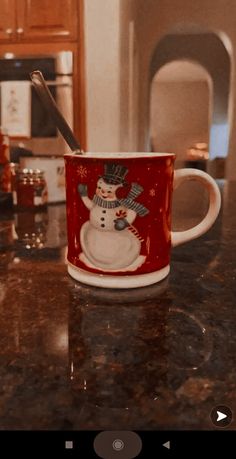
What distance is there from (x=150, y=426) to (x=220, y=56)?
4261 mm

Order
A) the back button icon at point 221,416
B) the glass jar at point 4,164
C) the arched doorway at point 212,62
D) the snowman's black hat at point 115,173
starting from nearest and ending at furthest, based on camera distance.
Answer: the back button icon at point 221,416 < the snowman's black hat at point 115,173 < the glass jar at point 4,164 < the arched doorway at point 212,62

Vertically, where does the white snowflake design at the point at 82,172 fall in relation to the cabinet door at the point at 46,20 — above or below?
below

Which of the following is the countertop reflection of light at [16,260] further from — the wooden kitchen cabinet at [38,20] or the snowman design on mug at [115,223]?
the wooden kitchen cabinet at [38,20]

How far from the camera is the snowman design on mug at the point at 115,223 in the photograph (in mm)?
400

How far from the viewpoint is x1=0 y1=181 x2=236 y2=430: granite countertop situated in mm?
219

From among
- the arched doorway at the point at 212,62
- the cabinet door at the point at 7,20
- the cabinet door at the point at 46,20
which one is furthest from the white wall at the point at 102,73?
the arched doorway at the point at 212,62

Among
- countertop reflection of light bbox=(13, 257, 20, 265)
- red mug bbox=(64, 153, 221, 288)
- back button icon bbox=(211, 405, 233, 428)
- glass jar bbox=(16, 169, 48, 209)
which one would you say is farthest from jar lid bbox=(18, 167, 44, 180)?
back button icon bbox=(211, 405, 233, 428)

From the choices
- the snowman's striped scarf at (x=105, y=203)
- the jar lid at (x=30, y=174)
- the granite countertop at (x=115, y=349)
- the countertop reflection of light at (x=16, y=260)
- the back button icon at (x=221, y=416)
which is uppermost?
the snowman's striped scarf at (x=105, y=203)

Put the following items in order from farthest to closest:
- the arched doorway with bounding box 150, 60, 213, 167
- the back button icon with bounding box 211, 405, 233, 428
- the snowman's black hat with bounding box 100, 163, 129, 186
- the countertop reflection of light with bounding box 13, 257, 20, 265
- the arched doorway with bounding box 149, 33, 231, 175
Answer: the arched doorway with bounding box 150, 60, 213, 167 → the arched doorway with bounding box 149, 33, 231, 175 → the countertop reflection of light with bounding box 13, 257, 20, 265 → the snowman's black hat with bounding box 100, 163, 129, 186 → the back button icon with bounding box 211, 405, 233, 428

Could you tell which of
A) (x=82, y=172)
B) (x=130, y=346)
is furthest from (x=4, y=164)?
(x=130, y=346)

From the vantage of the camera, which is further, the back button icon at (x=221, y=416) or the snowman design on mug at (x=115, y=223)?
the snowman design on mug at (x=115, y=223)

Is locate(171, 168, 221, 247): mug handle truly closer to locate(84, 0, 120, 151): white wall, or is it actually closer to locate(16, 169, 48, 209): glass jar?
locate(16, 169, 48, 209): glass jar

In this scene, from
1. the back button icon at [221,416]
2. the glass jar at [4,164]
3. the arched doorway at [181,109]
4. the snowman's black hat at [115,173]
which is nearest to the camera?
the back button icon at [221,416]

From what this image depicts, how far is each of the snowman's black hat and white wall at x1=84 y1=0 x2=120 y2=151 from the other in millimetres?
1935
